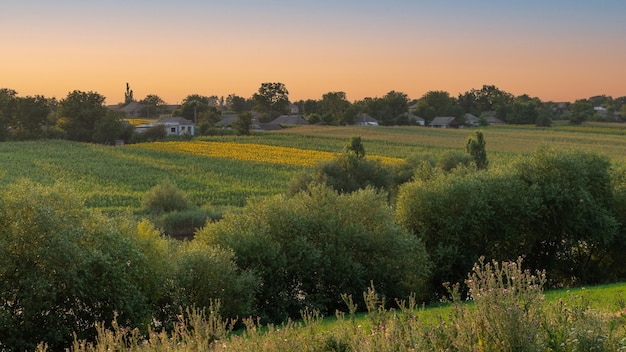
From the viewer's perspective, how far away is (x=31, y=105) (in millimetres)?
121438

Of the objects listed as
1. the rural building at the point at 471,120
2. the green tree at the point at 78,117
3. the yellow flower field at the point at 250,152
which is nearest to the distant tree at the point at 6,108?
the green tree at the point at 78,117

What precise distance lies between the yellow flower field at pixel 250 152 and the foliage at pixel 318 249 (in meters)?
51.1

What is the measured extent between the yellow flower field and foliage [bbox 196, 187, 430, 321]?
5113cm

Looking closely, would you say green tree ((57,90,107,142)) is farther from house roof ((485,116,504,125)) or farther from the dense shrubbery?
house roof ((485,116,504,125))

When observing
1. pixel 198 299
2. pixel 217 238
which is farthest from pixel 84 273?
pixel 217 238

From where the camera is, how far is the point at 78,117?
404 ft

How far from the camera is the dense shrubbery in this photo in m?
32.6

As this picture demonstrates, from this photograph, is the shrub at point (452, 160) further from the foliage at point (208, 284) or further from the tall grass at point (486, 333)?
the tall grass at point (486, 333)

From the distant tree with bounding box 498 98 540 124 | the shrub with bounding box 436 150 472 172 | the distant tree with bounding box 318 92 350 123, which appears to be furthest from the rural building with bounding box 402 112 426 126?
the shrub with bounding box 436 150 472 172

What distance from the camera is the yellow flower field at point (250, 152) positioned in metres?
85.1

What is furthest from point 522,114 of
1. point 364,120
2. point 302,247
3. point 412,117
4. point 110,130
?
point 302,247

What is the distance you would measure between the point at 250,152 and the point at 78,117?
47.1m

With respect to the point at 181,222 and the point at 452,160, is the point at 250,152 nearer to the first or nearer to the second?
the point at 452,160

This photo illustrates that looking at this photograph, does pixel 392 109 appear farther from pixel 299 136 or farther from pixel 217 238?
pixel 217 238
